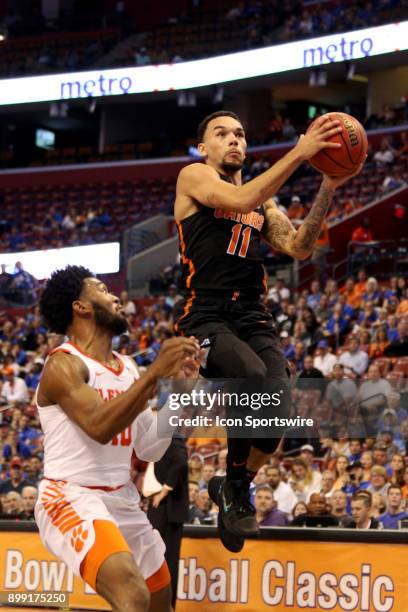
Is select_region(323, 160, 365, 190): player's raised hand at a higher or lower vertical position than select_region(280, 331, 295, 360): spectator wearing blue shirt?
lower

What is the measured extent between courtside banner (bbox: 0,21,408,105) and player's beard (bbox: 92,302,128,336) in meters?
20.4

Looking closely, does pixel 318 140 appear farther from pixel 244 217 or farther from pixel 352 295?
pixel 352 295

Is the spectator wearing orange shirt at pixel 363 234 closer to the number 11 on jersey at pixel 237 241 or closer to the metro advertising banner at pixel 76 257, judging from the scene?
the metro advertising banner at pixel 76 257

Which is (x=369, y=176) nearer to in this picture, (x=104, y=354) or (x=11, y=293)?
(x=11, y=293)

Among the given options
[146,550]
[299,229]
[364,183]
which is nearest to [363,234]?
[364,183]

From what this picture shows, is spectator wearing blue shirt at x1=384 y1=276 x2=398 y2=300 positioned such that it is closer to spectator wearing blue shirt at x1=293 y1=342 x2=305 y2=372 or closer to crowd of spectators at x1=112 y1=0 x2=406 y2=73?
spectator wearing blue shirt at x1=293 y1=342 x2=305 y2=372

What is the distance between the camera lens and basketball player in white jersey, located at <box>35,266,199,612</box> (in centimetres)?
482

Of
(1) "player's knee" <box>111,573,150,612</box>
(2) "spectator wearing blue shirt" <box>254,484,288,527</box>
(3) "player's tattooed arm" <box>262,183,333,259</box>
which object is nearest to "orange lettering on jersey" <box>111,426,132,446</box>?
(1) "player's knee" <box>111,573,150,612</box>

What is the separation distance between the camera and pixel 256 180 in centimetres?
559

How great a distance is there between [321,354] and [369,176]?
10214mm

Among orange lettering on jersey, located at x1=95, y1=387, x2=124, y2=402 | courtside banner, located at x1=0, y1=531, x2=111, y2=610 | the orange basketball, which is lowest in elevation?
courtside banner, located at x1=0, y1=531, x2=111, y2=610

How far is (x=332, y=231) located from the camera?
2136 cm

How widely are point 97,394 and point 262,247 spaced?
1538 centimetres

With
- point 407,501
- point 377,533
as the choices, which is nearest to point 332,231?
point 407,501
